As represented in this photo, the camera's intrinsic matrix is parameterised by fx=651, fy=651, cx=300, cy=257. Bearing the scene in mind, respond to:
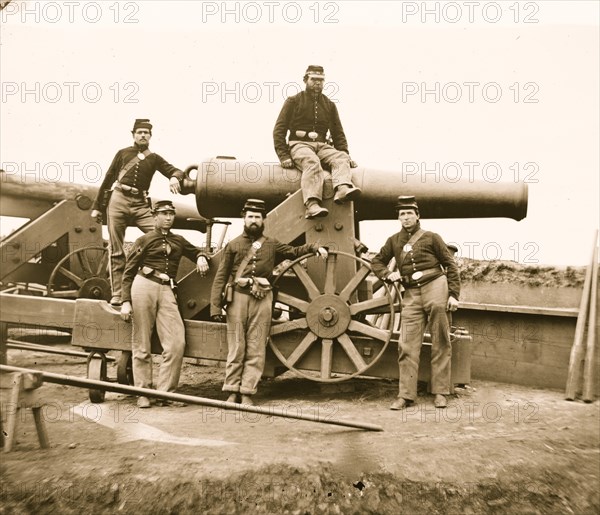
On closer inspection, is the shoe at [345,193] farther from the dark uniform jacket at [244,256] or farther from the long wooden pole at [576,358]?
the long wooden pole at [576,358]

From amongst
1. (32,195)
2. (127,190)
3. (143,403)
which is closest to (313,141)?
(127,190)

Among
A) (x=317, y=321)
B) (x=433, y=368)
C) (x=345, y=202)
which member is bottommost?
(x=433, y=368)

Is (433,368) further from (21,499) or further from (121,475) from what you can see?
(21,499)

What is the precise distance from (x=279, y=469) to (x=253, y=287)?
2.09 metres

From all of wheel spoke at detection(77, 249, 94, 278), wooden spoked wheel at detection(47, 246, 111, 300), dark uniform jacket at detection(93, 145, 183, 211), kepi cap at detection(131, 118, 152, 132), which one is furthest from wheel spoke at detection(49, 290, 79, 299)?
kepi cap at detection(131, 118, 152, 132)

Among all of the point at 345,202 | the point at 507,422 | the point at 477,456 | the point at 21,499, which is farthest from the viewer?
the point at 345,202

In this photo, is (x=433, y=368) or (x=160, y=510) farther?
(x=433, y=368)

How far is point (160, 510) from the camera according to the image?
11.3 feet

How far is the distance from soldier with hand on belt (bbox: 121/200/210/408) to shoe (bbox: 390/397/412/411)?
190cm

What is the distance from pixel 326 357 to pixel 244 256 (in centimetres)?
114

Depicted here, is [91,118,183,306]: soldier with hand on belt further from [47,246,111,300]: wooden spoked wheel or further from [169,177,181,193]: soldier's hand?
[47,246,111,300]: wooden spoked wheel

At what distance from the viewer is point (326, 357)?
5.68m

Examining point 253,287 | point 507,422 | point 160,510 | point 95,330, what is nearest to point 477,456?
point 507,422

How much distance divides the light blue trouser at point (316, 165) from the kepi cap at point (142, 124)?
162 cm
